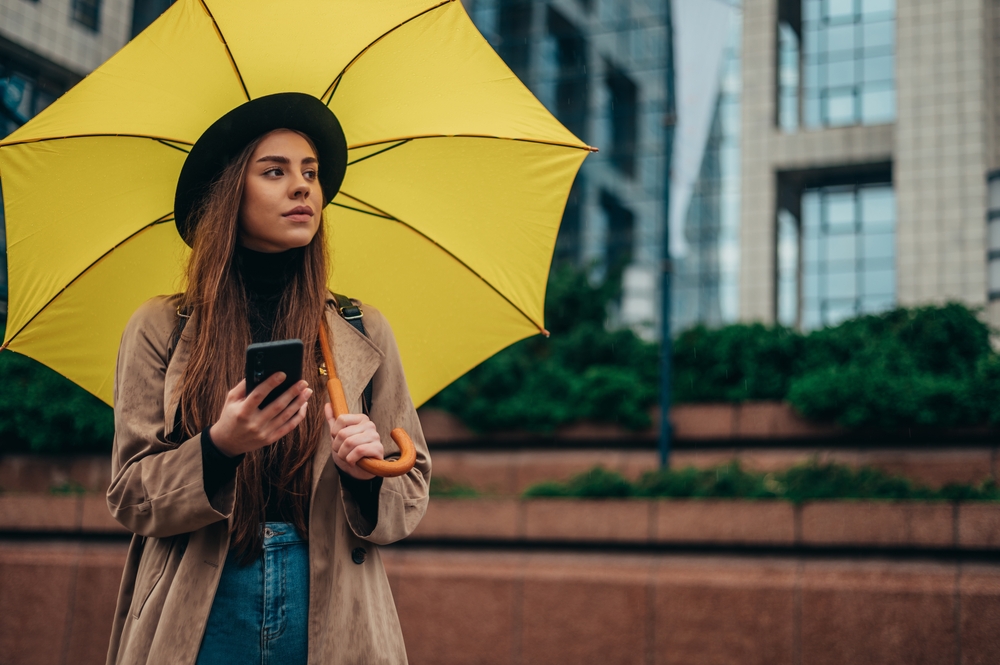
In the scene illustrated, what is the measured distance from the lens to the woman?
2.13m

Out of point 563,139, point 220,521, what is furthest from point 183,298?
point 563,139

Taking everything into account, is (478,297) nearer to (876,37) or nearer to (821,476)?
(821,476)

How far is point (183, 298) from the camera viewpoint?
246 cm

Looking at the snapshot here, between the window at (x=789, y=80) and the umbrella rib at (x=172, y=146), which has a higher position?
the window at (x=789, y=80)

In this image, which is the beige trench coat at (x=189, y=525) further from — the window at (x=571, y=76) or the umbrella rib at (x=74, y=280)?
the window at (x=571, y=76)

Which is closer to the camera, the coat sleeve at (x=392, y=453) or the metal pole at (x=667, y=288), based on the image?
the coat sleeve at (x=392, y=453)

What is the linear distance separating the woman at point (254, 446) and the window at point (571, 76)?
22.7m

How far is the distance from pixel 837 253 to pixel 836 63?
3.98 meters

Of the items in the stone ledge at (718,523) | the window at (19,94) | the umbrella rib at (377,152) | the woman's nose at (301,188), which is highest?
the window at (19,94)

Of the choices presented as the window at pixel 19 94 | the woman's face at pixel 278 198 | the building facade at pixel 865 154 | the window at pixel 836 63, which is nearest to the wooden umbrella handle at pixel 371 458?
the woman's face at pixel 278 198

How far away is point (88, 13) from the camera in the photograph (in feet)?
29.8

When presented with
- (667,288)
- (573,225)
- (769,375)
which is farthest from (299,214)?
(573,225)

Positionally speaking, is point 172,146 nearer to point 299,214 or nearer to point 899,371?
point 299,214

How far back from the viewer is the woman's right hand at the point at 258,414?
1.94m
